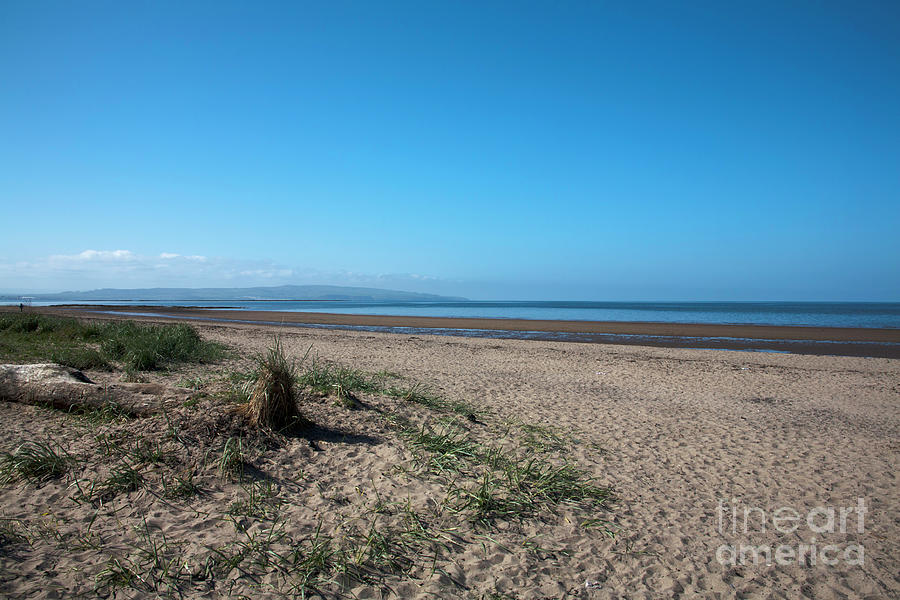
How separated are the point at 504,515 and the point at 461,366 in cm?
908

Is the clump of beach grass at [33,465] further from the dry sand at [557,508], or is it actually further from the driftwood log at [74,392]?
the driftwood log at [74,392]

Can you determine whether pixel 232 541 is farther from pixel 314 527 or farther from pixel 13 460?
pixel 13 460

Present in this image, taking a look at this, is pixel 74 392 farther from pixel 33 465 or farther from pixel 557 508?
pixel 557 508

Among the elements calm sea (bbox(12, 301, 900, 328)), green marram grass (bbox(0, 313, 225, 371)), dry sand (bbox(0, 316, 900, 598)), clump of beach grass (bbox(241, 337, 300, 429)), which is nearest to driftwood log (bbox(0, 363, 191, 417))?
dry sand (bbox(0, 316, 900, 598))

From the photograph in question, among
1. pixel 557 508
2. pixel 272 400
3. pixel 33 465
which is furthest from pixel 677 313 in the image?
pixel 33 465

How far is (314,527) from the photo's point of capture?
378 cm

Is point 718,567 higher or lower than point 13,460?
lower

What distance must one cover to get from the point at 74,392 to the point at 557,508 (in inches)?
230

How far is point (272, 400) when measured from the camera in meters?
5.21

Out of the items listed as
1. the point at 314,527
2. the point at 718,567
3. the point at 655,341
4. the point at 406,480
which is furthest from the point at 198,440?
the point at 655,341

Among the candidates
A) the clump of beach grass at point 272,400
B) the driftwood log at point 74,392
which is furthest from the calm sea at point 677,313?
the driftwood log at point 74,392

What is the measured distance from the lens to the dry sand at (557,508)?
3342 millimetres

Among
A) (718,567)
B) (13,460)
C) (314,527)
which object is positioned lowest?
(718,567)

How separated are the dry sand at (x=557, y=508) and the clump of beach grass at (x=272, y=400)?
28cm
